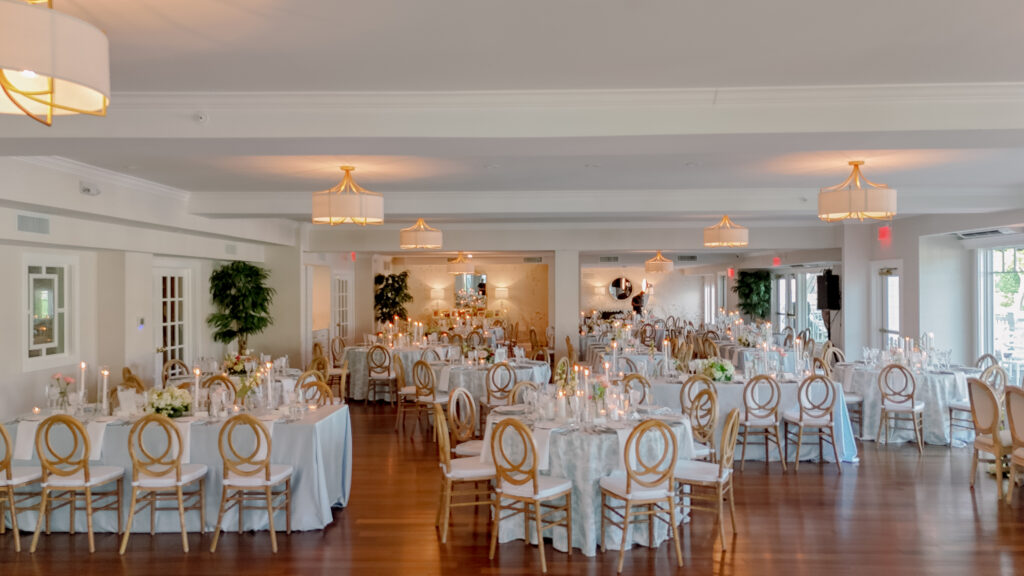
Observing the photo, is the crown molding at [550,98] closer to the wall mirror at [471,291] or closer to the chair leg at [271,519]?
the chair leg at [271,519]

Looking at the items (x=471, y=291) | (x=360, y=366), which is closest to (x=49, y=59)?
(x=360, y=366)

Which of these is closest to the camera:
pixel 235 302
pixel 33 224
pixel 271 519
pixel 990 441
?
pixel 271 519

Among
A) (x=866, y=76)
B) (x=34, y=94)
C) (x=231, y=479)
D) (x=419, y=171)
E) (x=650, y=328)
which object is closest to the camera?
(x=34, y=94)

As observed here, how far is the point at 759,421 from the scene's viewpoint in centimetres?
793

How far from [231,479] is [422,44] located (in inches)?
143

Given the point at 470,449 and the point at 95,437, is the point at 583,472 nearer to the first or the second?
the point at 470,449

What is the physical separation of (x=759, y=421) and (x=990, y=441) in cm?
210

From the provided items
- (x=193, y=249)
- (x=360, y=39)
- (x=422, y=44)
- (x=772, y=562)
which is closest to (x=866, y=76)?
(x=422, y=44)

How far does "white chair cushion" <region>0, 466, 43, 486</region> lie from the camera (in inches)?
216

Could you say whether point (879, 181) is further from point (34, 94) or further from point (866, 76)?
point (34, 94)

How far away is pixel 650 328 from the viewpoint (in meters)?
20.3

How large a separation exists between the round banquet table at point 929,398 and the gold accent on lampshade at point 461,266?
12.9 meters

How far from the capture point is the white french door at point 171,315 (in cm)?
1082

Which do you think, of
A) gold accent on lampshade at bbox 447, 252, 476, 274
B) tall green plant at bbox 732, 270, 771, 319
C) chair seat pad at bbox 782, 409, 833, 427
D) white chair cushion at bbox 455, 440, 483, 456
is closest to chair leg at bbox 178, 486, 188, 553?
white chair cushion at bbox 455, 440, 483, 456
